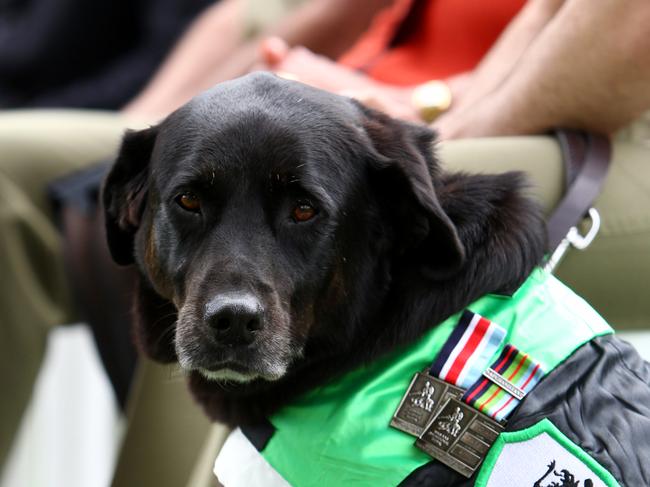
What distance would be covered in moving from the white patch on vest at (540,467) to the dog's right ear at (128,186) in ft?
2.70

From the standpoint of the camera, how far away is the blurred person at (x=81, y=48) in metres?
4.09

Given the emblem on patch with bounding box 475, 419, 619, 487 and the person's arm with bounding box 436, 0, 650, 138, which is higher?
the person's arm with bounding box 436, 0, 650, 138

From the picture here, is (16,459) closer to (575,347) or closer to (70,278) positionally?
(70,278)

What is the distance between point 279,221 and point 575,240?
62 centimetres

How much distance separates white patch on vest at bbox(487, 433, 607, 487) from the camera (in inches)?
61.1

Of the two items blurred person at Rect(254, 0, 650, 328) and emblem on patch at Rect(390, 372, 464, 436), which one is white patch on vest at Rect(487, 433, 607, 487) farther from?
blurred person at Rect(254, 0, 650, 328)

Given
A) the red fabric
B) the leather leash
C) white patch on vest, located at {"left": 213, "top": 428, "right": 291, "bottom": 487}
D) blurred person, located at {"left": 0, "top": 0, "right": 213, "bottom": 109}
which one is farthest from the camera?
blurred person, located at {"left": 0, "top": 0, "right": 213, "bottom": 109}

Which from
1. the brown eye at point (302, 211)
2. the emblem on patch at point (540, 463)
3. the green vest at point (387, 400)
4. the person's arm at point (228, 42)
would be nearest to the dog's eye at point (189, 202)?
the brown eye at point (302, 211)

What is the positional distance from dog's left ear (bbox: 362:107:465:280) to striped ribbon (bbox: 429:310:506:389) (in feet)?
0.36

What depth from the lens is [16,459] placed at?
2963 millimetres

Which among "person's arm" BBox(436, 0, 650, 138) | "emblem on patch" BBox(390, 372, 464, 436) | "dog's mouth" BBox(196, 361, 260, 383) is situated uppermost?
"person's arm" BBox(436, 0, 650, 138)

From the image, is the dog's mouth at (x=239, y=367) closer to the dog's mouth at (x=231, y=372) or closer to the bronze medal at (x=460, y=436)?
the dog's mouth at (x=231, y=372)

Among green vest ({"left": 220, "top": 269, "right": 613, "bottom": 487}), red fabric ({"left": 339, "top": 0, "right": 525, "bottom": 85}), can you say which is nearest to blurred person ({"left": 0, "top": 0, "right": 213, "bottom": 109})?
red fabric ({"left": 339, "top": 0, "right": 525, "bottom": 85})

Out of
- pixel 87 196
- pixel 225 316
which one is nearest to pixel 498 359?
pixel 225 316
